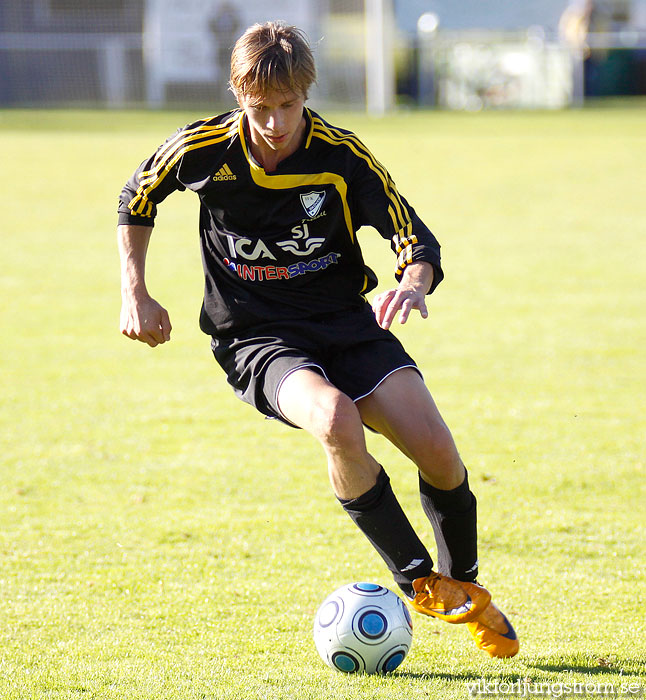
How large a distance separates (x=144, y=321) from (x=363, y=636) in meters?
1.36

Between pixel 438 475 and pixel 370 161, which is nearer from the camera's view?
pixel 438 475

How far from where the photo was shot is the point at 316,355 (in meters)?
4.04

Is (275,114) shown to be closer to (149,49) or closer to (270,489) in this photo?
(270,489)

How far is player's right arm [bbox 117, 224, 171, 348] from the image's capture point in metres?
3.98

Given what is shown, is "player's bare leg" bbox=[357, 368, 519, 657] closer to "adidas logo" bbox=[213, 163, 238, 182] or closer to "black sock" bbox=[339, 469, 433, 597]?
"black sock" bbox=[339, 469, 433, 597]

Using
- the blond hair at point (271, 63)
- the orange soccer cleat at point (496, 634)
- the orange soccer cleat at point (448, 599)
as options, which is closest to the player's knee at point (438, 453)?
the orange soccer cleat at point (448, 599)

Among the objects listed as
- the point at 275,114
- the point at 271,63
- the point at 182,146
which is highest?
the point at 271,63

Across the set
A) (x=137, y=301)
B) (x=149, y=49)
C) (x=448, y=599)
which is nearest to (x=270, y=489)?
(x=137, y=301)

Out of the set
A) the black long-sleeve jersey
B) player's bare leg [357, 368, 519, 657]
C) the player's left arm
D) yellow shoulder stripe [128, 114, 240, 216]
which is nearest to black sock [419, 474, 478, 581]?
player's bare leg [357, 368, 519, 657]

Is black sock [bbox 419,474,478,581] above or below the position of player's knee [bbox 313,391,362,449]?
below

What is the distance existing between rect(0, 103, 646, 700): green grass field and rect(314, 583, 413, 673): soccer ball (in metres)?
0.06

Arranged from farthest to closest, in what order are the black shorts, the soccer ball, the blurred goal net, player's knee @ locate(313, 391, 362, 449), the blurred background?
the blurred goal net < the blurred background < the black shorts < the soccer ball < player's knee @ locate(313, 391, 362, 449)

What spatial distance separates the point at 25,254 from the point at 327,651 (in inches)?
407

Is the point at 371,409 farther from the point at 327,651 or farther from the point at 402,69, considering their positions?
the point at 402,69
